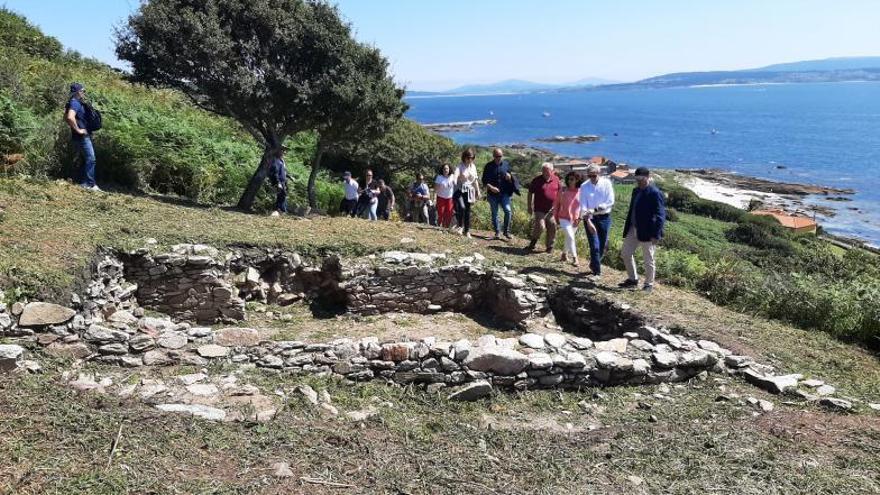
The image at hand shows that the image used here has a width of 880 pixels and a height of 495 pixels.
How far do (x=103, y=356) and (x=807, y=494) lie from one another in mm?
8090

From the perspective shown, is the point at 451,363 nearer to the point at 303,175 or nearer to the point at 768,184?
the point at 303,175

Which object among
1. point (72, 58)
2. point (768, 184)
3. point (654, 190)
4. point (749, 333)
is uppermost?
point (72, 58)

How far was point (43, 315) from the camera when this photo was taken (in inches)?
285

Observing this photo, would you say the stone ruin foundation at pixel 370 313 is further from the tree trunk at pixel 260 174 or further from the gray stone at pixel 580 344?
the tree trunk at pixel 260 174

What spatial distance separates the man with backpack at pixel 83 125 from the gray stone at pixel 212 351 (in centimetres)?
715

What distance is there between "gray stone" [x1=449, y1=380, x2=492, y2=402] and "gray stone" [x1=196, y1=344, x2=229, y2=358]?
3.05m

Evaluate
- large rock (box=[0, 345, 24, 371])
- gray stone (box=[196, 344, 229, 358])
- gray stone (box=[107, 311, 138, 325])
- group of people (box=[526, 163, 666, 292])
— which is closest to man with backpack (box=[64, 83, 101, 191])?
gray stone (box=[107, 311, 138, 325])

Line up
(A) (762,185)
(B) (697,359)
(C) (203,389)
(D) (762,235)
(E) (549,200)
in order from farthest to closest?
(A) (762,185) < (D) (762,235) < (E) (549,200) < (B) (697,359) < (C) (203,389)

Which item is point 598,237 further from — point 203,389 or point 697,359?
point 203,389

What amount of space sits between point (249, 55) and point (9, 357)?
9261 mm

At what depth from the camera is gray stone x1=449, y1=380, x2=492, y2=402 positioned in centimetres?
778

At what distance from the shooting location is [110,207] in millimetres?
11883

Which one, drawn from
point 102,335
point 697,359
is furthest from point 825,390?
point 102,335

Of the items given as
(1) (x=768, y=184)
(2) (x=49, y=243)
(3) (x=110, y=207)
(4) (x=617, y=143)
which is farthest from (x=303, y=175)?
(4) (x=617, y=143)
